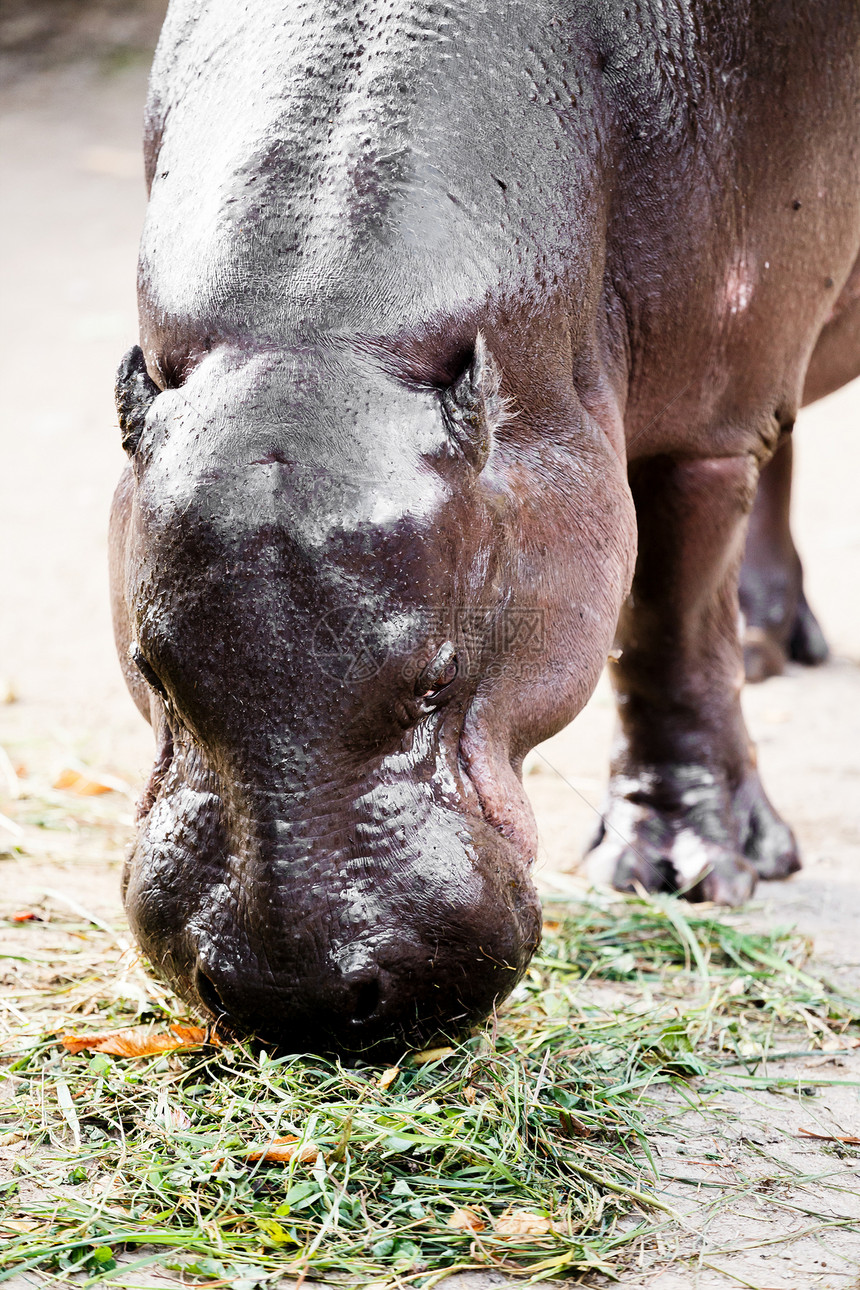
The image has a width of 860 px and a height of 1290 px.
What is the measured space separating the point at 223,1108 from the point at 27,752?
A: 8.58ft

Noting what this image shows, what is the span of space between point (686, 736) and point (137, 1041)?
180cm

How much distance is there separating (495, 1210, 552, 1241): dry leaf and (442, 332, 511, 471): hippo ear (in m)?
1.14

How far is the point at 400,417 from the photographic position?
2.30m

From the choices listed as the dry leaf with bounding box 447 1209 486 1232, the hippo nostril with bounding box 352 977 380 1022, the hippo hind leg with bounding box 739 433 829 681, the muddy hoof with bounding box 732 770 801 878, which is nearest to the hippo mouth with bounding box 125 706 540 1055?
the hippo nostril with bounding box 352 977 380 1022

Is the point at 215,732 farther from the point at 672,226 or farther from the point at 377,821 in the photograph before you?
the point at 672,226

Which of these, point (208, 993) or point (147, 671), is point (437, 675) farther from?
point (208, 993)

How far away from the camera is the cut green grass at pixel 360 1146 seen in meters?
2.04

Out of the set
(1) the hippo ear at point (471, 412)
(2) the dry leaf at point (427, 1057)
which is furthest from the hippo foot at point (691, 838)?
(1) the hippo ear at point (471, 412)

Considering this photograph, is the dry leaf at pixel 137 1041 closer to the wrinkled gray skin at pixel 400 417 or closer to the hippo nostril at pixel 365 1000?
the wrinkled gray skin at pixel 400 417

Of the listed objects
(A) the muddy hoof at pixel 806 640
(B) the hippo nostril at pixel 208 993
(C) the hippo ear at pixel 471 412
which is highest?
(C) the hippo ear at pixel 471 412

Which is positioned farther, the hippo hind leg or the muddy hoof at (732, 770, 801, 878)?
the hippo hind leg

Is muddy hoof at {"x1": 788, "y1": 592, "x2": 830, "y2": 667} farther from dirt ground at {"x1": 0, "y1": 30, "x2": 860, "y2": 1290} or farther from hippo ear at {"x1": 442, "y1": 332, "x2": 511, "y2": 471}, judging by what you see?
hippo ear at {"x1": 442, "y1": 332, "x2": 511, "y2": 471}

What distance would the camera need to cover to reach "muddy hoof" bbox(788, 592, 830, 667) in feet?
19.0

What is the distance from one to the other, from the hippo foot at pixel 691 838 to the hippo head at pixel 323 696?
1432 mm
